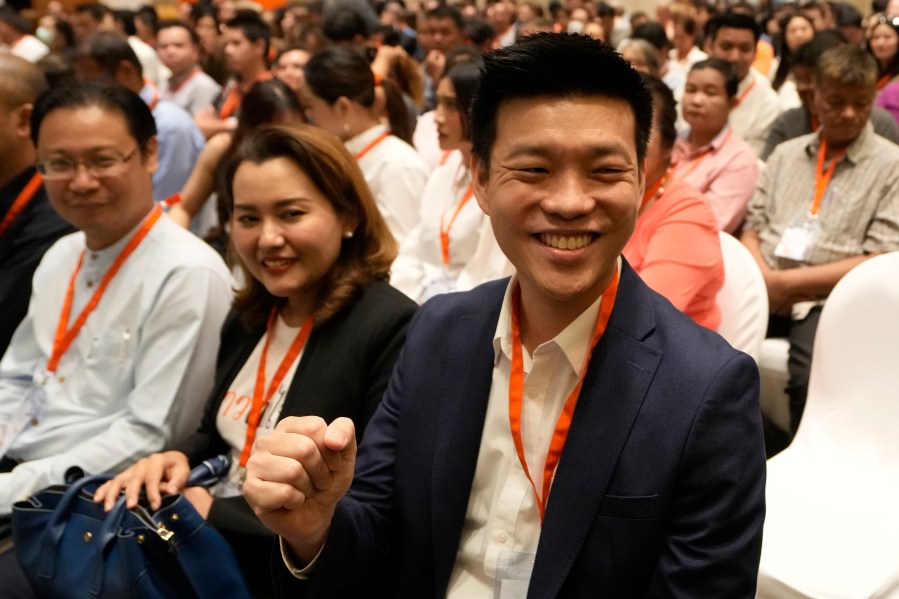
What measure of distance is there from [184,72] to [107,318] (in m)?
4.58

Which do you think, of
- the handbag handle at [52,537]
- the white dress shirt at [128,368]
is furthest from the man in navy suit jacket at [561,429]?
the white dress shirt at [128,368]

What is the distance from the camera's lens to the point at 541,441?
49.2 inches

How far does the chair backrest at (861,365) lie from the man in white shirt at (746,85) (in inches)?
110

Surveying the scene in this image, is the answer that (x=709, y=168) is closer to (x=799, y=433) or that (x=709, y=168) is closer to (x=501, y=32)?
(x=799, y=433)

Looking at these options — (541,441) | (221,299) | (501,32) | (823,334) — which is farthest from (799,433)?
(501,32)

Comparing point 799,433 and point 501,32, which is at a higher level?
point 501,32

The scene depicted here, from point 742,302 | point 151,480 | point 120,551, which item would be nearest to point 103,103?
point 151,480

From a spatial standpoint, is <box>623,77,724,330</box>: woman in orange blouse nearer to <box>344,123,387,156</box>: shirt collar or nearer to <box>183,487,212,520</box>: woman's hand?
<box>183,487,212,520</box>: woman's hand

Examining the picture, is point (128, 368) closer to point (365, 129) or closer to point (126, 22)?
point (365, 129)

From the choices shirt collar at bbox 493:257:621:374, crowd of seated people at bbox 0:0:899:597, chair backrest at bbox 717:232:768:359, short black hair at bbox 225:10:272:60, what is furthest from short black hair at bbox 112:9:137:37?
shirt collar at bbox 493:257:621:374

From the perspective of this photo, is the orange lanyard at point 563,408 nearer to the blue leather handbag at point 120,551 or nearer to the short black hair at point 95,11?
the blue leather handbag at point 120,551

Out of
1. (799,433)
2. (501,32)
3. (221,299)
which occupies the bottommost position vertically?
(799,433)

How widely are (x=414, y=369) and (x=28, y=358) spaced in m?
1.42

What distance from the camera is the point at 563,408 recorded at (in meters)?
1.22
